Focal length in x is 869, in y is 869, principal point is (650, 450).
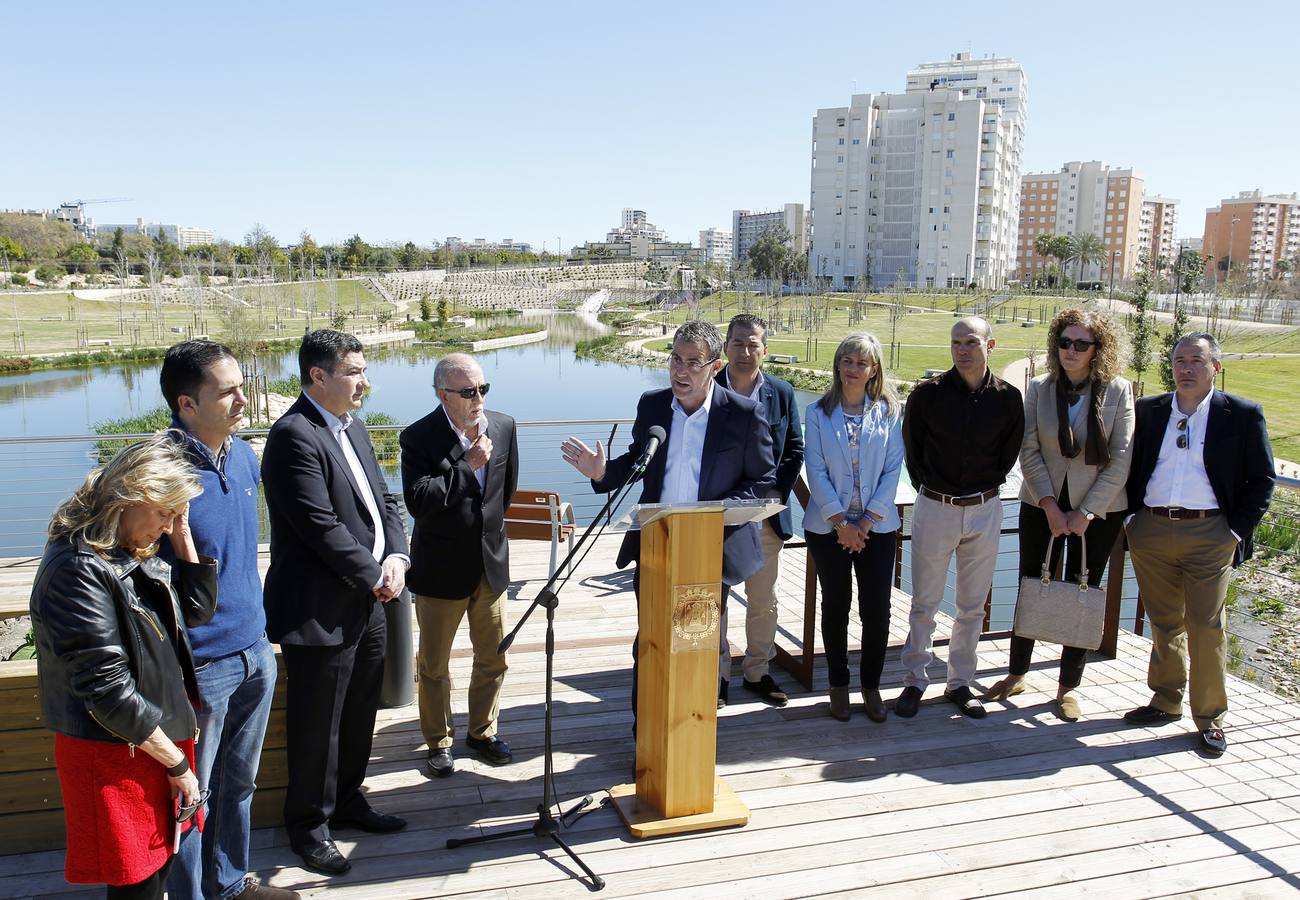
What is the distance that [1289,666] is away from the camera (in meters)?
8.47

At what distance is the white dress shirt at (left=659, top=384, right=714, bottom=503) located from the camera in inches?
134

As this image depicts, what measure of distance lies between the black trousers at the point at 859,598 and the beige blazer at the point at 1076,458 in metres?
0.72

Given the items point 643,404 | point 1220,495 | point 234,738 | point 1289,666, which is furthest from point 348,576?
point 1289,666

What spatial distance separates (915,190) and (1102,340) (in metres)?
91.3

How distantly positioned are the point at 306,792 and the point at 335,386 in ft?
4.21

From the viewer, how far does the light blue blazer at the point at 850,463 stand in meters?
3.79

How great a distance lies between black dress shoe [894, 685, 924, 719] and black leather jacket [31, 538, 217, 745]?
9.76 feet

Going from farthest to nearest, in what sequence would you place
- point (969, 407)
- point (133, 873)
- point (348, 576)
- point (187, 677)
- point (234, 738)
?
point (969, 407) → point (348, 576) → point (234, 738) → point (187, 677) → point (133, 873)

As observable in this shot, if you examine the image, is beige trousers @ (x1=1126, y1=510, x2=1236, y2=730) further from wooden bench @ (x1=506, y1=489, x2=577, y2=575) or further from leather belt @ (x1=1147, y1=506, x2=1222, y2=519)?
wooden bench @ (x1=506, y1=489, x2=577, y2=575)

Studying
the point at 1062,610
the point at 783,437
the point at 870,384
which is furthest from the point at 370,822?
the point at 1062,610

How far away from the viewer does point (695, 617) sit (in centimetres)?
288

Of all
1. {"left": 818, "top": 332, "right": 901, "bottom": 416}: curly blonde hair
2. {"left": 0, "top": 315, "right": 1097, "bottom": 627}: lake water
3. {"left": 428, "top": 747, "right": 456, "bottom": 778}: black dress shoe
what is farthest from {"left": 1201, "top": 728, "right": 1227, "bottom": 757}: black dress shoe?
{"left": 0, "top": 315, "right": 1097, "bottom": 627}: lake water

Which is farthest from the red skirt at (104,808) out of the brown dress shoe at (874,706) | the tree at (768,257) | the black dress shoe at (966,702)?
the tree at (768,257)

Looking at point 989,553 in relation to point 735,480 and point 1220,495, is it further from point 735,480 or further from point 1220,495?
point 735,480
